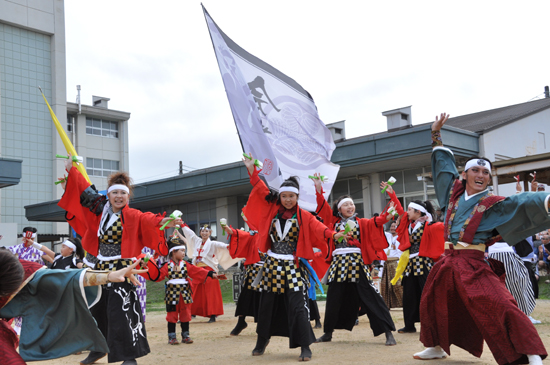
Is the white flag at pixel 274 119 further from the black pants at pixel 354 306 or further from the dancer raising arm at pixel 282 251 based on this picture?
the dancer raising arm at pixel 282 251

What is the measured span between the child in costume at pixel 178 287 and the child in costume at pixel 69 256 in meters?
1.57

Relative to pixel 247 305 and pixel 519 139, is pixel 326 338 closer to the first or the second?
→ pixel 247 305

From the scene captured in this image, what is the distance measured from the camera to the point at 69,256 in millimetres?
9141

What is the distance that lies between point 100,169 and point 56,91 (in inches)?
302

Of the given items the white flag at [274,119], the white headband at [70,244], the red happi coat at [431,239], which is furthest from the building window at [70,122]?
the red happi coat at [431,239]

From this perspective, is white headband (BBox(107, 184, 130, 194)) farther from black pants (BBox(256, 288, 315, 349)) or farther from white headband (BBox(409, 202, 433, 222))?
white headband (BBox(409, 202, 433, 222))

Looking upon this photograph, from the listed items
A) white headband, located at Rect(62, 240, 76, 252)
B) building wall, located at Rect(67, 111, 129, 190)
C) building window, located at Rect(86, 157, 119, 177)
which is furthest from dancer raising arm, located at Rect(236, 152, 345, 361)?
building window, located at Rect(86, 157, 119, 177)

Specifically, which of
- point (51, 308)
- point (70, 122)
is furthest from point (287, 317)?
point (70, 122)

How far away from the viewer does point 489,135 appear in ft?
63.5

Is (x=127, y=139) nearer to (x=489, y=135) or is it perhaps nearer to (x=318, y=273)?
(x=489, y=135)

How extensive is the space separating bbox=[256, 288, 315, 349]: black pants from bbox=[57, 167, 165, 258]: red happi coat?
4.31ft

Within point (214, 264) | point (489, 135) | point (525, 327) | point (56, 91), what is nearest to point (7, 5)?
point (56, 91)

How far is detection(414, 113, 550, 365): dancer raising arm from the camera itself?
4.42 m

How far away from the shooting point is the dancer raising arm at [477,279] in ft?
14.5
